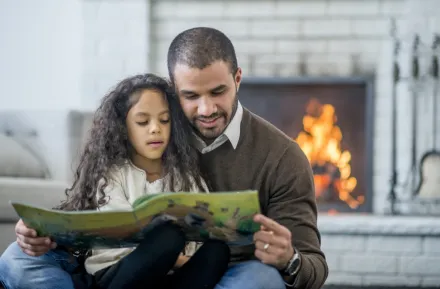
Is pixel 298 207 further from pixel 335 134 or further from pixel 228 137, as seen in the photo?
pixel 335 134

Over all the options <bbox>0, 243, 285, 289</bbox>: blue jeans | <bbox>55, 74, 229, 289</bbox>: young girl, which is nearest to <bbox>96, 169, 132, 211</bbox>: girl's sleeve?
<bbox>55, 74, 229, 289</bbox>: young girl

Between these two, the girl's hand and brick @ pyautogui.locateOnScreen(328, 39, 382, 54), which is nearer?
the girl's hand

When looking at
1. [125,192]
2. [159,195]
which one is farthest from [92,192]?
[159,195]

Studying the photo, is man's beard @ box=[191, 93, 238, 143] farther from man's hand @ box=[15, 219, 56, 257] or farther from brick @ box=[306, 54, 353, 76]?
brick @ box=[306, 54, 353, 76]

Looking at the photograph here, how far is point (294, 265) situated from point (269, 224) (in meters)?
0.15

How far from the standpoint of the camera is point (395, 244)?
3123 mm

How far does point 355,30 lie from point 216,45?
1.96 meters

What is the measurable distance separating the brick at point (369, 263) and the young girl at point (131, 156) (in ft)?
5.47

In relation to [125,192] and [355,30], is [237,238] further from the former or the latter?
[355,30]

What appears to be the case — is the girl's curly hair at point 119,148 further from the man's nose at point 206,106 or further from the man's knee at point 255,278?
the man's knee at point 255,278

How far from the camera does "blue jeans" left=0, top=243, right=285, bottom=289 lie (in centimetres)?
138

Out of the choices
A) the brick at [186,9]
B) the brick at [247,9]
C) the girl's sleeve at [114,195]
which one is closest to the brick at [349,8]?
the brick at [247,9]

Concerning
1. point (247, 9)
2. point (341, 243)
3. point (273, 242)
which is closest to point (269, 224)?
point (273, 242)

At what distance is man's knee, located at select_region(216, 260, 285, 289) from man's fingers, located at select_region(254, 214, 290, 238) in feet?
0.33
